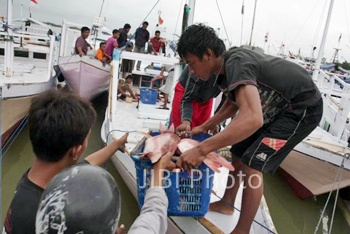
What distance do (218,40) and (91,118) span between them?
1.08m

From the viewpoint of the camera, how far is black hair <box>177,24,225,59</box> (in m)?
1.94

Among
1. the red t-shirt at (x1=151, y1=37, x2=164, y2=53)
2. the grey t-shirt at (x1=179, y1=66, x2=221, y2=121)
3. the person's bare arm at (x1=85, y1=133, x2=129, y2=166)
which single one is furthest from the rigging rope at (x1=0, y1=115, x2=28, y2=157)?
the red t-shirt at (x1=151, y1=37, x2=164, y2=53)

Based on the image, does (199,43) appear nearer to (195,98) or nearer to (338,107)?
(195,98)

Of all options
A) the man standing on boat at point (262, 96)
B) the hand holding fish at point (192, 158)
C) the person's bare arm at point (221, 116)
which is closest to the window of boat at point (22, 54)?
the person's bare arm at point (221, 116)

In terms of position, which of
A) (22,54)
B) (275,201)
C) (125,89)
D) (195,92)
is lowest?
(275,201)

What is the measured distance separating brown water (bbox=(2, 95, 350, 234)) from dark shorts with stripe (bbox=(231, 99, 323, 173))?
281cm

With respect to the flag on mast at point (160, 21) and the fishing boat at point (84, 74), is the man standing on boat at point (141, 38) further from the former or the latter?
the flag on mast at point (160, 21)

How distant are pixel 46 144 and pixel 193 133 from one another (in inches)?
59.3

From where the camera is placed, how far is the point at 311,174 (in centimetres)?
543

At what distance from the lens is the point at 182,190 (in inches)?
80.4

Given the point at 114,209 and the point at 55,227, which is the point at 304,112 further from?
the point at 55,227

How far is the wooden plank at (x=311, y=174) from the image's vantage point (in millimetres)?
5051

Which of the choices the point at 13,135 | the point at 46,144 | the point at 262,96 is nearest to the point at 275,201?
the point at 262,96

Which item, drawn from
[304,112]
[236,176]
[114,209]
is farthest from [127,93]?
[114,209]
